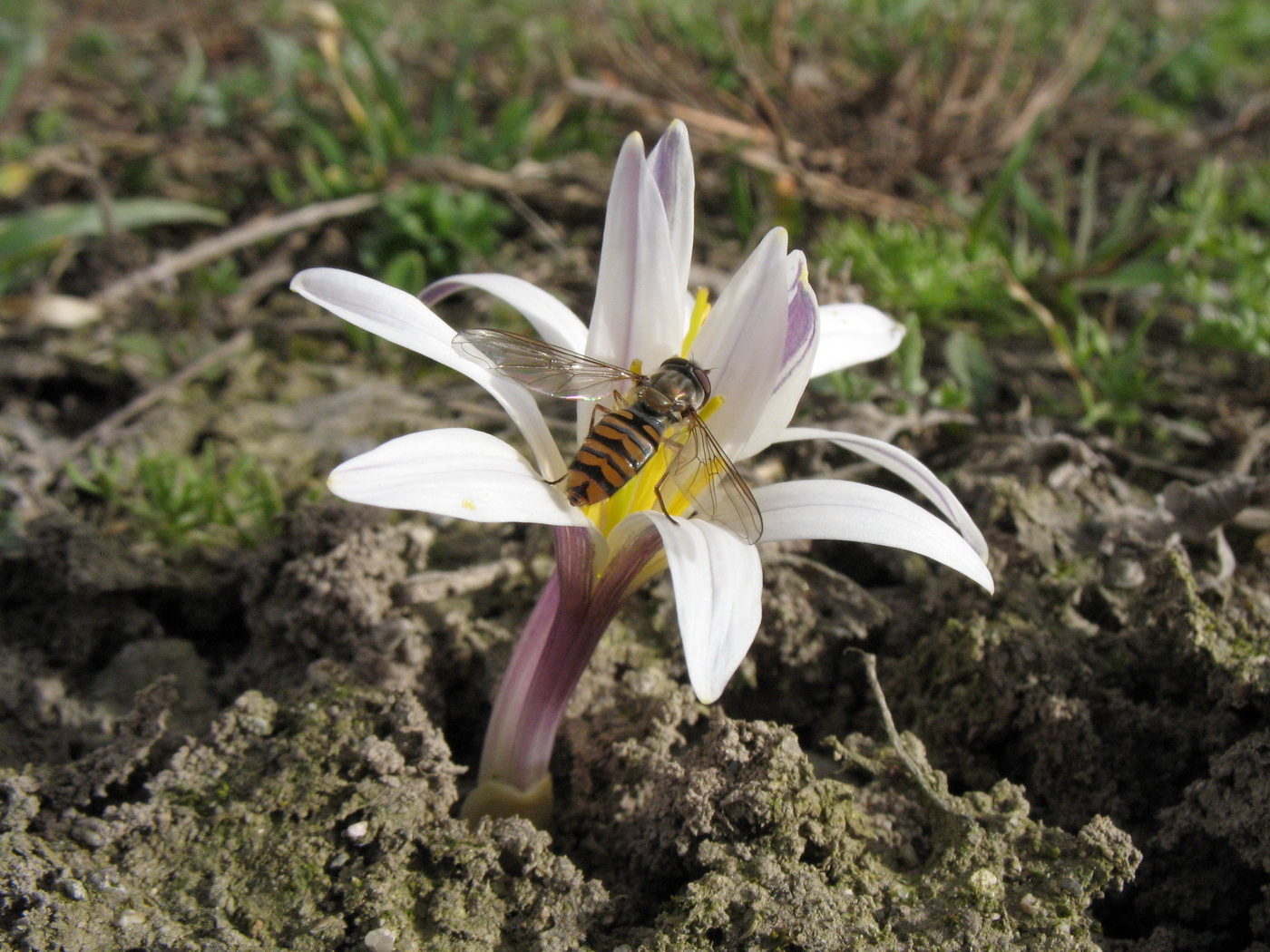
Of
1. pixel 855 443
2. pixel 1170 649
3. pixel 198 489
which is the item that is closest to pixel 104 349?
pixel 198 489

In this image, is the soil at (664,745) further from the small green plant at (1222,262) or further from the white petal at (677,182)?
the white petal at (677,182)

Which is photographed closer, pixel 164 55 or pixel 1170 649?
pixel 1170 649

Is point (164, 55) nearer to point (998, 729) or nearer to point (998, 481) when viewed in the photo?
point (998, 481)

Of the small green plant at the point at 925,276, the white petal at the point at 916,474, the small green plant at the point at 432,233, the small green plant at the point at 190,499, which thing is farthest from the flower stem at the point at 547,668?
the small green plant at the point at 432,233

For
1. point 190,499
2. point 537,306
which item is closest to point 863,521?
point 537,306

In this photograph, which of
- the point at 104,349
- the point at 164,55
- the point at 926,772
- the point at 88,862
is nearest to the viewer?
the point at 88,862

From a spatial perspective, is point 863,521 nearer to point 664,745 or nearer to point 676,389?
point 676,389
